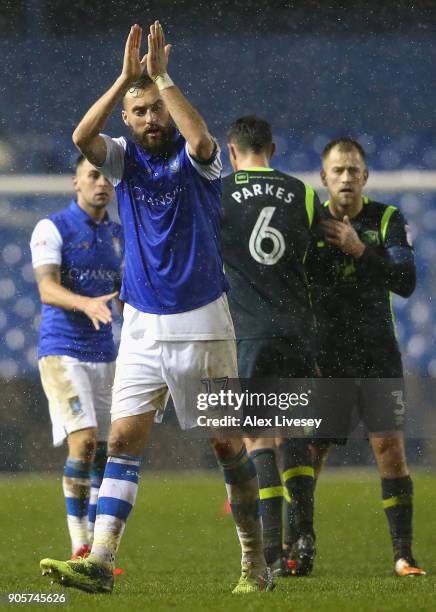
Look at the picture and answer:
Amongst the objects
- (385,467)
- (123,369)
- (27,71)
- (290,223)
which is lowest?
(385,467)

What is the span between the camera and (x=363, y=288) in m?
4.89

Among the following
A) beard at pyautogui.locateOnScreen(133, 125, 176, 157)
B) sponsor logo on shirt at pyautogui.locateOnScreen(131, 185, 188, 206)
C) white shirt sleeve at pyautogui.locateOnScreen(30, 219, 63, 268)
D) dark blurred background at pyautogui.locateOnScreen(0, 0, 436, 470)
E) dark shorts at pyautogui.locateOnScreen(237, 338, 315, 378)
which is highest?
dark blurred background at pyautogui.locateOnScreen(0, 0, 436, 470)

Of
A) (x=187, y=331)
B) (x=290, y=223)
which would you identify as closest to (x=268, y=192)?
(x=290, y=223)

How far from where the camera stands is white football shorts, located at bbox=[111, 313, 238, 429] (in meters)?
3.65

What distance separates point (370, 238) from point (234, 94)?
9.54 meters

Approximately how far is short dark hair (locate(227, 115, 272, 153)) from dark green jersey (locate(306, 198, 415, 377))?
36 centimetres

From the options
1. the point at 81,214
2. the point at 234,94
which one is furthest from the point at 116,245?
the point at 234,94

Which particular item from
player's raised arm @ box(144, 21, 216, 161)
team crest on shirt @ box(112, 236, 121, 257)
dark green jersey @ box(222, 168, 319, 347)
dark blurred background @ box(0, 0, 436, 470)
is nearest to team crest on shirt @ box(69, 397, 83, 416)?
team crest on shirt @ box(112, 236, 121, 257)

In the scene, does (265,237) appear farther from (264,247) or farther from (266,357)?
(266,357)

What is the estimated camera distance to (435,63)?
13703 mm

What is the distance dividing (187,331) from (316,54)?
37.1 feet

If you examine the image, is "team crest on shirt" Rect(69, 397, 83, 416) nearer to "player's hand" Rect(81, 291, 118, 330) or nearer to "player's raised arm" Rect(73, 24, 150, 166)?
"player's hand" Rect(81, 291, 118, 330)

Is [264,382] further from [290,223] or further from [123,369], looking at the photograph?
[123,369]

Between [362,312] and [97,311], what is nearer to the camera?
[97,311]
